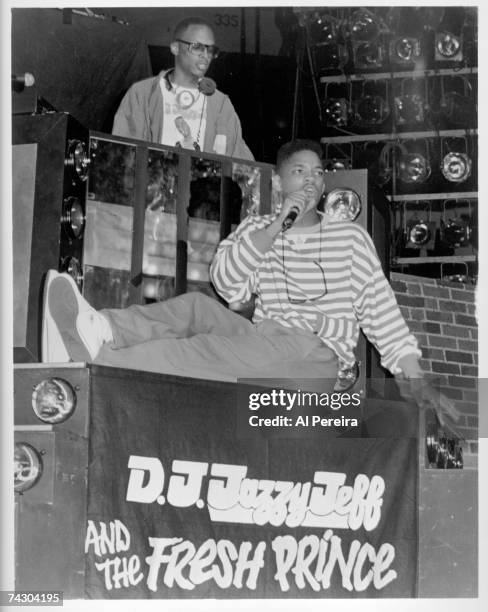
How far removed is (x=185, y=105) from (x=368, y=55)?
1420 mm

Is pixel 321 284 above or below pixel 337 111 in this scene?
below

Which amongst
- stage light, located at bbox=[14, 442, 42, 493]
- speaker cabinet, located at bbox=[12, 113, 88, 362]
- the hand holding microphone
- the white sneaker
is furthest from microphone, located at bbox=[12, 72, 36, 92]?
stage light, located at bbox=[14, 442, 42, 493]

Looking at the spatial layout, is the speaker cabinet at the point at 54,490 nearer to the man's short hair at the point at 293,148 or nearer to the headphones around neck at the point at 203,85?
the man's short hair at the point at 293,148

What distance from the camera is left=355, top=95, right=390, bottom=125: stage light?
5.30 m

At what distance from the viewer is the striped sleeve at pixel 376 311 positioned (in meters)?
3.92

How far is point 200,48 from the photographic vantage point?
4.06 m

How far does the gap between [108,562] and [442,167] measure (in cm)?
272

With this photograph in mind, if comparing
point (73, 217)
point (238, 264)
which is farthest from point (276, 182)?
point (73, 217)

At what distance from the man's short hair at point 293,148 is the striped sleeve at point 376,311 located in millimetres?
363

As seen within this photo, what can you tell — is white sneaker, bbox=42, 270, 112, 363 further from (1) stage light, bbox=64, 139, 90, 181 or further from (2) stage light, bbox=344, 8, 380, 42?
(2) stage light, bbox=344, 8, 380, 42

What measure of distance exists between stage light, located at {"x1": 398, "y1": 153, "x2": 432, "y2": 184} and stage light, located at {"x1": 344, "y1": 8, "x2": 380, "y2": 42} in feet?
1.91

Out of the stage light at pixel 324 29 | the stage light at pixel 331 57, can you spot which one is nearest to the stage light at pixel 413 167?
the stage light at pixel 331 57

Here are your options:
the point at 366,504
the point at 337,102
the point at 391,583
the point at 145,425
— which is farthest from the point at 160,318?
the point at 337,102

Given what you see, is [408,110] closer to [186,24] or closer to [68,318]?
[186,24]
